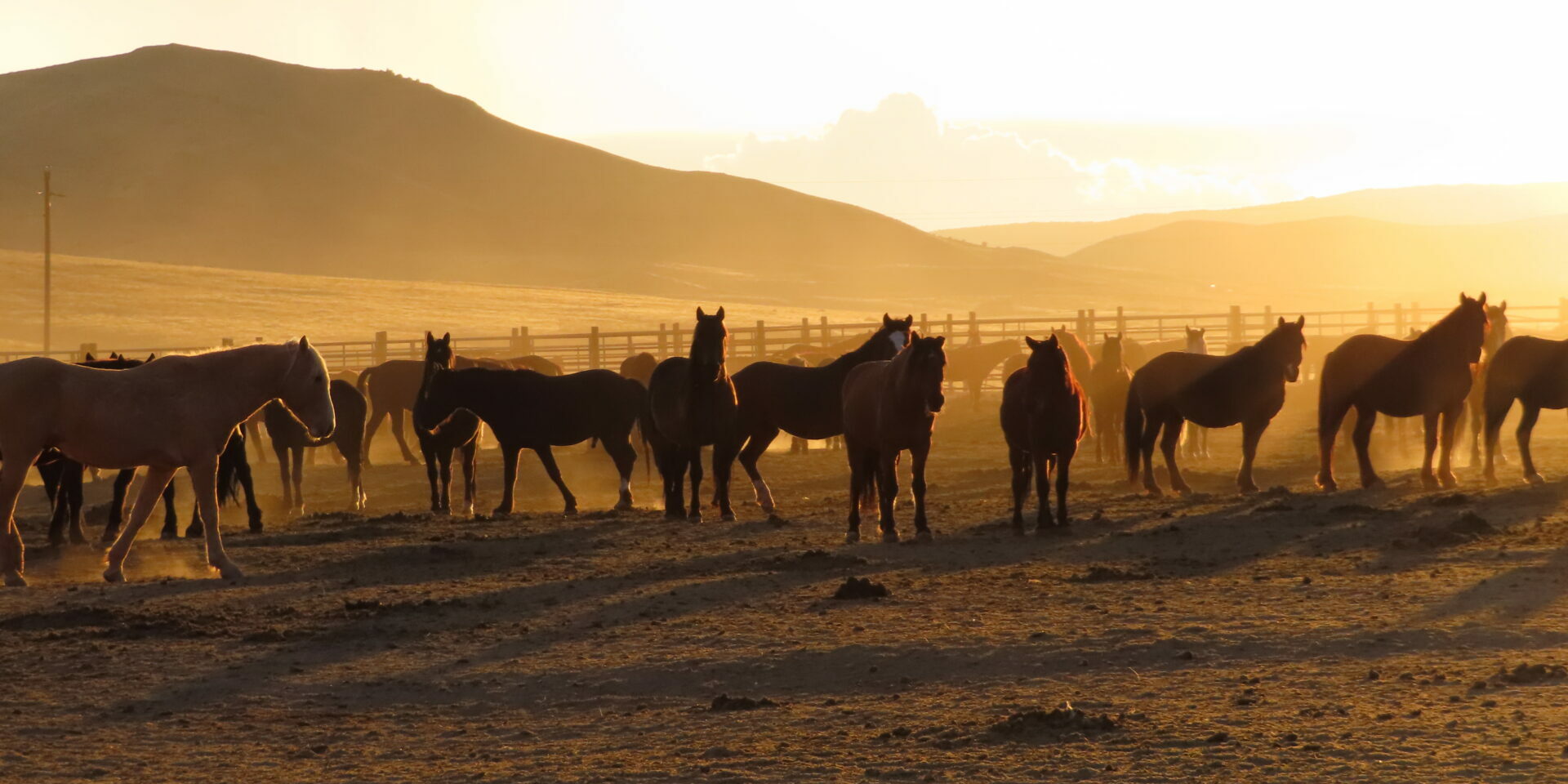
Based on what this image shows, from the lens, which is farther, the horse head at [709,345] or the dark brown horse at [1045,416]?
the horse head at [709,345]

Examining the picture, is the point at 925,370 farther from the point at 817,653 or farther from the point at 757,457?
the point at 817,653

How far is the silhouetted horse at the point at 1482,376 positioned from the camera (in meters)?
19.8

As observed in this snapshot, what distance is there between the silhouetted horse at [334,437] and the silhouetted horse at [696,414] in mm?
4644

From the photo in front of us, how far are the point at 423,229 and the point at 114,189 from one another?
28.9m

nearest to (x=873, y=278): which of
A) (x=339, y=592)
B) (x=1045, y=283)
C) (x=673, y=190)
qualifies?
(x=1045, y=283)

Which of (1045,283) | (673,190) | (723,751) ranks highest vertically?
(673,190)

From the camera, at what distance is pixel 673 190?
592 feet

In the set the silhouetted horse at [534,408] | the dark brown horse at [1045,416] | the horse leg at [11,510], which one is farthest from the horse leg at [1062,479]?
the horse leg at [11,510]

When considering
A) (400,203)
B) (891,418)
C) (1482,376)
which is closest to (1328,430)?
(1482,376)

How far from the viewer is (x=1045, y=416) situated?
46.0 feet

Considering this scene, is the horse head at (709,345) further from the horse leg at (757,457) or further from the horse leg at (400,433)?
the horse leg at (400,433)

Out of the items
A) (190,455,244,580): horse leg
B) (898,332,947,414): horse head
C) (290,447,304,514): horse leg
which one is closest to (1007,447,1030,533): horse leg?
(898,332,947,414): horse head

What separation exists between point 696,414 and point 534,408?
8.48 feet

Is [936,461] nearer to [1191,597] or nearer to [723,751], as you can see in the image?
[1191,597]
